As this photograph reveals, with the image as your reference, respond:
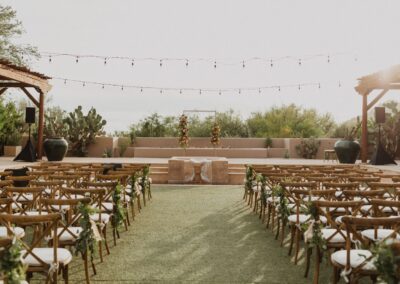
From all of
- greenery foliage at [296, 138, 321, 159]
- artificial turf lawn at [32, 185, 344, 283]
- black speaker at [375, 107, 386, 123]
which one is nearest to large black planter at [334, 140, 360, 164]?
black speaker at [375, 107, 386, 123]

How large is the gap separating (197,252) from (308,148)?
13.7m

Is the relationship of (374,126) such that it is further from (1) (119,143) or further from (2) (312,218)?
(2) (312,218)

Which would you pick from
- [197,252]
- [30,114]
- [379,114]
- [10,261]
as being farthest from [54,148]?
[10,261]

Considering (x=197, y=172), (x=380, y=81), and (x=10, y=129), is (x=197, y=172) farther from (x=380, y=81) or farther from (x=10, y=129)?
(x=10, y=129)

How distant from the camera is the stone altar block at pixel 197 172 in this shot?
39.4ft

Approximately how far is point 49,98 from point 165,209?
2262 centimetres

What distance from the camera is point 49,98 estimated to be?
1102 inches

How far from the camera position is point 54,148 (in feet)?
43.1

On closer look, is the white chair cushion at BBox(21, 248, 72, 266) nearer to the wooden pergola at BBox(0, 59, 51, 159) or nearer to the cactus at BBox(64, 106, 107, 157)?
the wooden pergola at BBox(0, 59, 51, 159)

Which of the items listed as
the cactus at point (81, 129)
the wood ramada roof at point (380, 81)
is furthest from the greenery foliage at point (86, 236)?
the cactus at point (81, 129)

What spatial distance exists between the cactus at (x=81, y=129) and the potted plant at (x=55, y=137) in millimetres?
323

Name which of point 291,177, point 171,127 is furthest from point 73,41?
point 291,177

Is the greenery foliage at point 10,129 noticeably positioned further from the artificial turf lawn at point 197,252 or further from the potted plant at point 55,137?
the artificial turf lawn at point 197,252

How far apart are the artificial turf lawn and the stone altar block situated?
4179mm
